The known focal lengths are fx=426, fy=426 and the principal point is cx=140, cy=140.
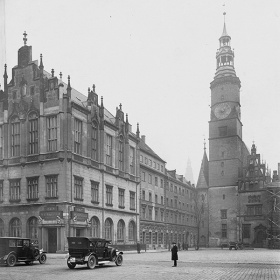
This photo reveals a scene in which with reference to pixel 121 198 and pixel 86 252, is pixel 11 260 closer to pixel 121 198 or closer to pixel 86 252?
pixel 86 252

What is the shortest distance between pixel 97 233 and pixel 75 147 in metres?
10.7

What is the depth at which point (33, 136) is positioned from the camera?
4628 cm

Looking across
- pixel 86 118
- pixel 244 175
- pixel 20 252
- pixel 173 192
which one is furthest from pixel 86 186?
pixel 244 175

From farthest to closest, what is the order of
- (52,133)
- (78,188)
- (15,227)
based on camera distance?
(78,188) → (15,227) → (52,133)

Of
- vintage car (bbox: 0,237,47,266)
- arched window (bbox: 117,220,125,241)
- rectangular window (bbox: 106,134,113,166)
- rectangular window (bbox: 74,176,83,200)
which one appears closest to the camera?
vintage car (bbox: 0,237,47,266)

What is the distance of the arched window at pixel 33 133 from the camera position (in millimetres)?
46031

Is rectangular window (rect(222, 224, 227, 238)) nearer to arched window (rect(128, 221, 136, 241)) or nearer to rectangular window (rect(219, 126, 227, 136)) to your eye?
rectangular window (rect(219, 126, 227, 136))

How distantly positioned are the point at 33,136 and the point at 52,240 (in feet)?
37.1

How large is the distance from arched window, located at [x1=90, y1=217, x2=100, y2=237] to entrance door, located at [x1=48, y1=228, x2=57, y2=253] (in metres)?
5.21

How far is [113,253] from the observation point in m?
27.4

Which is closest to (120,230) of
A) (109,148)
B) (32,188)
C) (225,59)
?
(109,148)

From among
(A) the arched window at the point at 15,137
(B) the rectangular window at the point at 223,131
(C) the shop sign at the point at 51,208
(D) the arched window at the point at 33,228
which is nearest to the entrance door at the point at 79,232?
(C) the shop sign at the point at 51,208

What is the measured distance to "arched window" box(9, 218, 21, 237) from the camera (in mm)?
45250

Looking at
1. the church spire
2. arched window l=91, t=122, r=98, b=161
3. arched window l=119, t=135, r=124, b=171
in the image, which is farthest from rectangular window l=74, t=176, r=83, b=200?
the church spire
